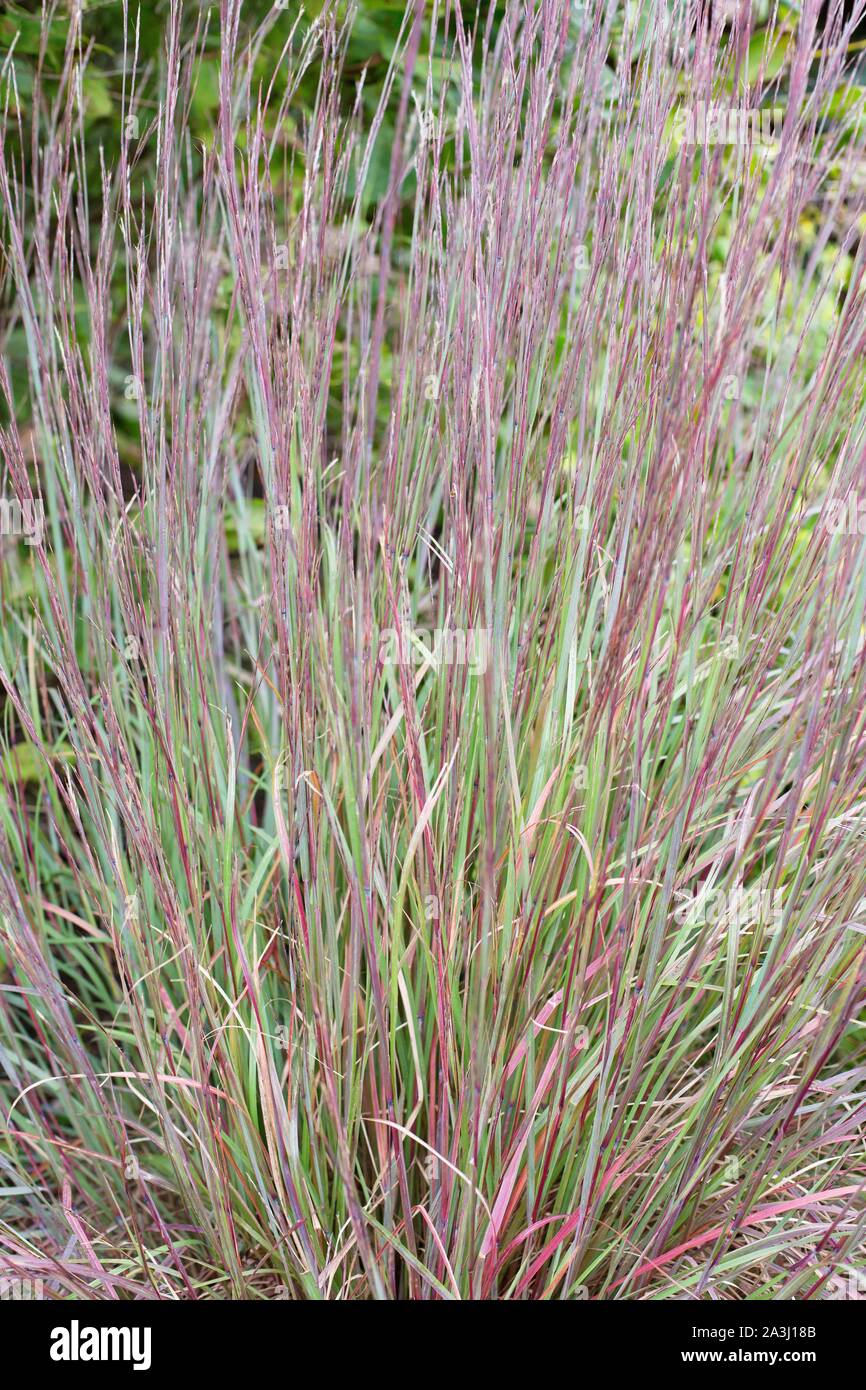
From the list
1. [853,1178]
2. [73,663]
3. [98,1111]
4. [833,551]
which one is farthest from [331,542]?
[853,1178]

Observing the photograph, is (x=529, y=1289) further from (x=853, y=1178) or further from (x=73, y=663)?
(x=73, y=663)

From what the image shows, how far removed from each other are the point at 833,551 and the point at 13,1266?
1.13 metres

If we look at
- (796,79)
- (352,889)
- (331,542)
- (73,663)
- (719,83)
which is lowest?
(352,889)

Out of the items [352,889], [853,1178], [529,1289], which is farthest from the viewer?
[853,1178]

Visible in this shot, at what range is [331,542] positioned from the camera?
1.23m

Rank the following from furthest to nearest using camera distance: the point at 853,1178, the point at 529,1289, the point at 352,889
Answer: the point at 853,1178
the point at 529,1289
the point at 352,889

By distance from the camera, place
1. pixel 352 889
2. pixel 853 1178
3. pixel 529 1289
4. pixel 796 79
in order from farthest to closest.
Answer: pixel 853 1178, pixel 529 1289, pixel 352 889, pixel 796 79

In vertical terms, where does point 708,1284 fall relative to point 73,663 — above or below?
below

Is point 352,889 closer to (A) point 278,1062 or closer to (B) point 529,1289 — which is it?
(A) point 278,1062

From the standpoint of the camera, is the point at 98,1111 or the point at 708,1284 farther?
the point at 98,1111

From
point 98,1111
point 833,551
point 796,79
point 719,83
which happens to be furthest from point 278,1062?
point 719,83
